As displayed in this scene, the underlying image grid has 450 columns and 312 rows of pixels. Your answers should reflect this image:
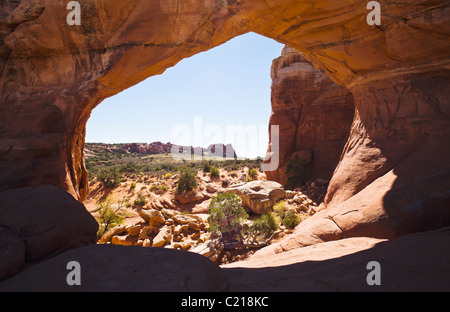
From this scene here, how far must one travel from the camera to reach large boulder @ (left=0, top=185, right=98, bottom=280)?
283 cm

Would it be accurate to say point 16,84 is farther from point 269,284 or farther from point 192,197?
point 192,197

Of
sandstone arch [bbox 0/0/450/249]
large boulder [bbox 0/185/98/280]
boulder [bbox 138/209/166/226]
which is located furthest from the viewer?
boulder [bbox 138/209/166/226]

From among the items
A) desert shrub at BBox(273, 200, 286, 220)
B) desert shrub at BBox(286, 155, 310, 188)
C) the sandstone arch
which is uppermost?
the sandstone arch

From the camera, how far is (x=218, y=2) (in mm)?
5797

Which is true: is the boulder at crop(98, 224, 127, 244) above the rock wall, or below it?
below

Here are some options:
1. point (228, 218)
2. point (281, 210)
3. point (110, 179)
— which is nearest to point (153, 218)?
point (228, 218)

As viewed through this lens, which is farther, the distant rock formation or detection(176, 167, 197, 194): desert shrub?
the distant rock formation

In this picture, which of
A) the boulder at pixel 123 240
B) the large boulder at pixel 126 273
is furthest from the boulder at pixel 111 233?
the large boulder at pixel 126 273

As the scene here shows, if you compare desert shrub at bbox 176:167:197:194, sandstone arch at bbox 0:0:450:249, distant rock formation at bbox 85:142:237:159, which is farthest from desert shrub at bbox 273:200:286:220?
distant rock formation at bbox 85:142:237:159

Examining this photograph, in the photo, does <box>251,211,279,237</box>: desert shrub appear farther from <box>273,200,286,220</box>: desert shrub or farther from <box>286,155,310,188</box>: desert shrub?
<box>286,155,310,188</box>: desert shrub

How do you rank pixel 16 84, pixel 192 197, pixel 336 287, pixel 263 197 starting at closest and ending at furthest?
pixel 336 287, pixel 16 84, pixel 263 197, pixel 192 197

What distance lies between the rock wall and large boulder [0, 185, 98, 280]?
45.4 ft
